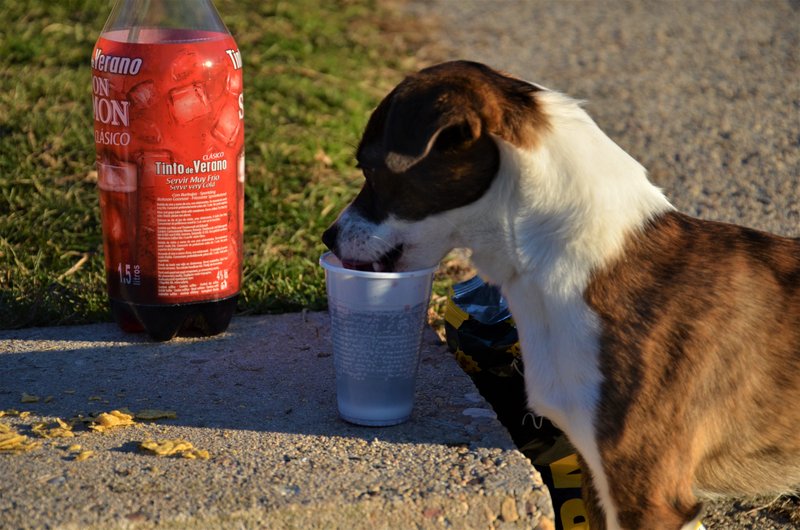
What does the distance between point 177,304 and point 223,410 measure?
1.77 feet

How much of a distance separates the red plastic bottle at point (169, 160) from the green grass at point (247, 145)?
564 mm

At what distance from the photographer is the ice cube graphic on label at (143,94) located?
3342 millimetres

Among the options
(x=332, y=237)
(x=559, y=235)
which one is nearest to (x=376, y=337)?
(x=332, y=237)

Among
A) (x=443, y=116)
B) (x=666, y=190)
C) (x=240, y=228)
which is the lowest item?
(x=666, y=190)

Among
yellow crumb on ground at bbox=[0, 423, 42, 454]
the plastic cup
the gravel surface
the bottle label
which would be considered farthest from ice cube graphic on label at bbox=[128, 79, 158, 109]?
the gravel surface

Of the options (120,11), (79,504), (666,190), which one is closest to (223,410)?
(79,504)

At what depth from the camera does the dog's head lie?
2617 mm

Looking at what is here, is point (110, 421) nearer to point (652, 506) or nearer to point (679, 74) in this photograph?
point (652, 506)

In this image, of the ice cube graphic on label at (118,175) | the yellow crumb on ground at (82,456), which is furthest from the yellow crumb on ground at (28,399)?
the ice cube graphic on label at (118,175)

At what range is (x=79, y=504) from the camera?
8.52ft

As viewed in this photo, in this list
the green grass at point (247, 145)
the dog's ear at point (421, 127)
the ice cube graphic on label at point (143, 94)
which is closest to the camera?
the dog's ear at point (421, 127)

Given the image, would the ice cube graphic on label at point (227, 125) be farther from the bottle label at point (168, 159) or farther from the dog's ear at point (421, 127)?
the dog's ear at point (421, 127)

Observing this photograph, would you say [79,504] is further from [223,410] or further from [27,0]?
[27,0]

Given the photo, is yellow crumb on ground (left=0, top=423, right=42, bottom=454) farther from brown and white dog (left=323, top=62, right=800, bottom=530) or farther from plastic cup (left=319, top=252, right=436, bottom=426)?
brown and white dog (left=323, top=62, right=800, bottom=530)
